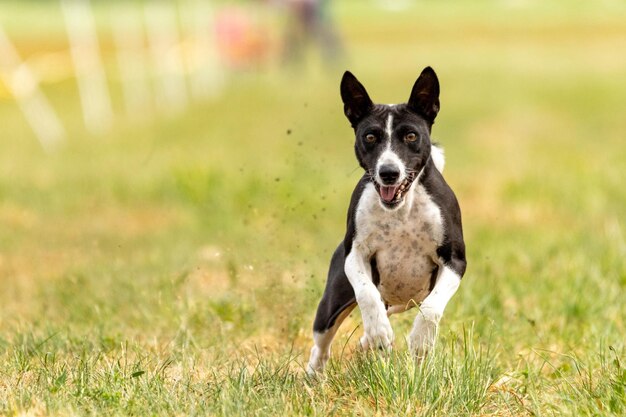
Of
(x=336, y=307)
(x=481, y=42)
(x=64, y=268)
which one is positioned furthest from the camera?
(x=481, y=42)

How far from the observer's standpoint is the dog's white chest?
17.8 ft

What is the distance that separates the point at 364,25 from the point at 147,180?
158ft

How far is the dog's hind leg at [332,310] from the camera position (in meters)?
5.72

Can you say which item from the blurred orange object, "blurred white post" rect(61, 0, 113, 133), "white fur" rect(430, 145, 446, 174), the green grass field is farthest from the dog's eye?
the blurred orange object

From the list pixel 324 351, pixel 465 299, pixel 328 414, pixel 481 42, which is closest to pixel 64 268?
pixel 465 299

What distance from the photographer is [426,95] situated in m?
5.39

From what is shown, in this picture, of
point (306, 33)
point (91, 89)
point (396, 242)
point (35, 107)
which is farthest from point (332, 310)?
point (91, 89)

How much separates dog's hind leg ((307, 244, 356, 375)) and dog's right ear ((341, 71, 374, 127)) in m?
0.72

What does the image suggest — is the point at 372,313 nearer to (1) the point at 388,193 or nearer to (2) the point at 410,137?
(1) the point at 388,193

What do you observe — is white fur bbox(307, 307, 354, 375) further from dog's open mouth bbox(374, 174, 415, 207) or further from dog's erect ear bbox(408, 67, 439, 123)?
dog's erect ear bbox(408, 67, 439, 123)

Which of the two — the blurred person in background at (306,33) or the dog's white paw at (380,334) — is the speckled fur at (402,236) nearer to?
the dog's white paw at (380,334)

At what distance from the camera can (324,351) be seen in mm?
5906

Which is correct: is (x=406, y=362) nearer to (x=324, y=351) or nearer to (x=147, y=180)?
(x=324, y=351)

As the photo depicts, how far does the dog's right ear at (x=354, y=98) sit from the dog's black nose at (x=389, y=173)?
1.32 ft
